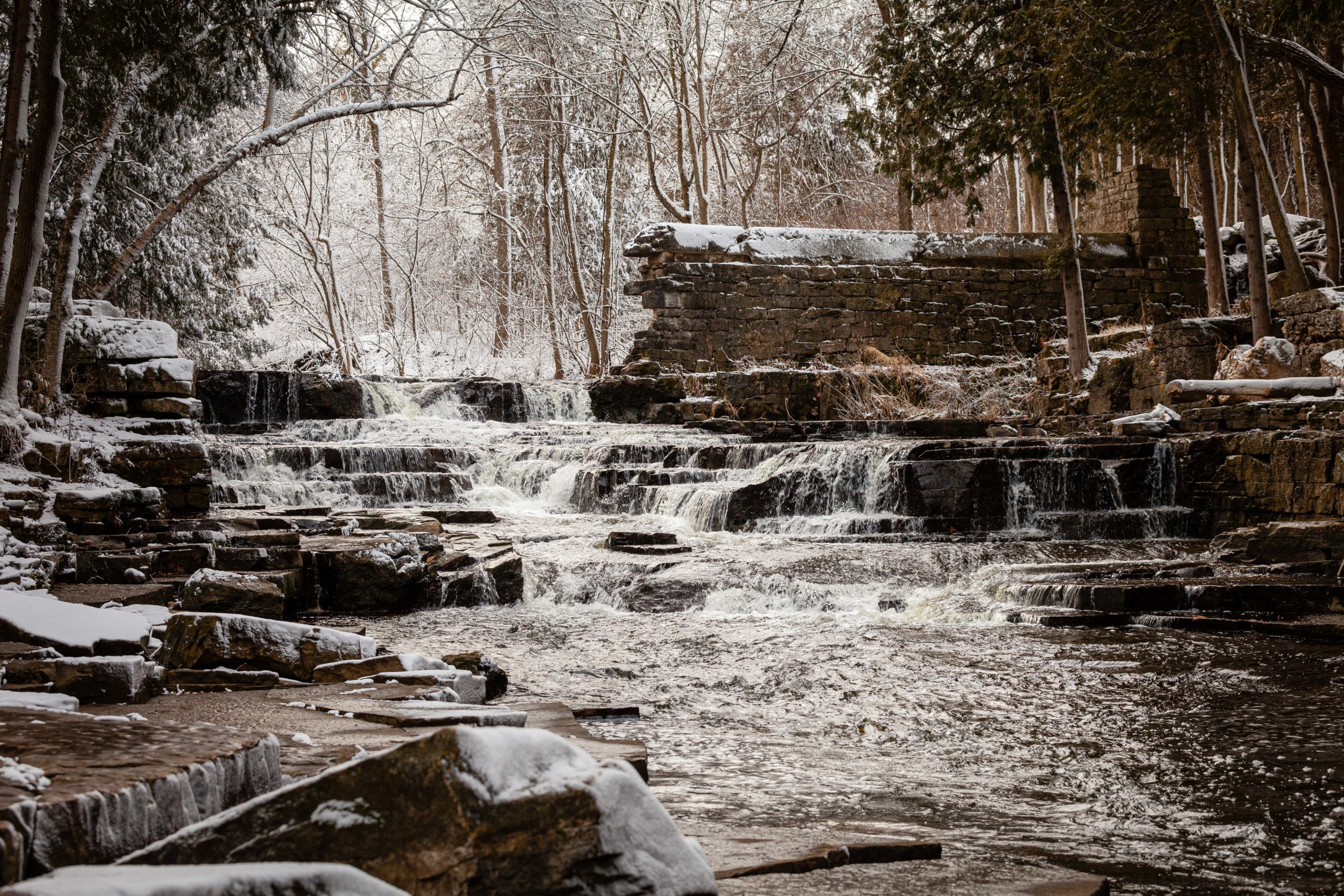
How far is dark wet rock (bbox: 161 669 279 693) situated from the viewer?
164 inches

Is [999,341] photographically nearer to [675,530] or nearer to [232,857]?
[675,530]

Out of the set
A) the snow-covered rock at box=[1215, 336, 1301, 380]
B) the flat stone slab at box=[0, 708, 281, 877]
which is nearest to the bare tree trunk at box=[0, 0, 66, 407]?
the flat stone slab at box=[0, 708, 281, 877]

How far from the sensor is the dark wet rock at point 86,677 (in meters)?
3.42

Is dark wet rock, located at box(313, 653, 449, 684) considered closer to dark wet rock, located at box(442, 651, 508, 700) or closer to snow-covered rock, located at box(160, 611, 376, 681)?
snow-covered rock, located at box(160, 611, 376, 681)

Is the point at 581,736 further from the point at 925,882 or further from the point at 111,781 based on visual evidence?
the point at 111,781

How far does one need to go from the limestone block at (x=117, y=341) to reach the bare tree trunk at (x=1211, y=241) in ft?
45.8

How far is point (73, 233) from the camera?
1037 cm

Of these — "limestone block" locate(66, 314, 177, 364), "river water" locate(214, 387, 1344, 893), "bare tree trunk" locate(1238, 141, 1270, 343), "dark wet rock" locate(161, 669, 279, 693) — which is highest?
"bare tree trunk" locate(1238, 141, 1270, 343)

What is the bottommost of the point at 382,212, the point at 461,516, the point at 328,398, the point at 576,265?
the point at 461,516

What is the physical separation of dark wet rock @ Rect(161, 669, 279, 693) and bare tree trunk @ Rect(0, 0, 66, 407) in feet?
19.9

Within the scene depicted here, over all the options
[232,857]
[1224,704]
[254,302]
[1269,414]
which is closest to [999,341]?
[1269,414]

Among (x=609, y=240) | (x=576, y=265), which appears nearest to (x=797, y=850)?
(x=576, y=265)

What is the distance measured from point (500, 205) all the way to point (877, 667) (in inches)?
809

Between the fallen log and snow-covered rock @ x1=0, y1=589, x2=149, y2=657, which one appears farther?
the fallen log
